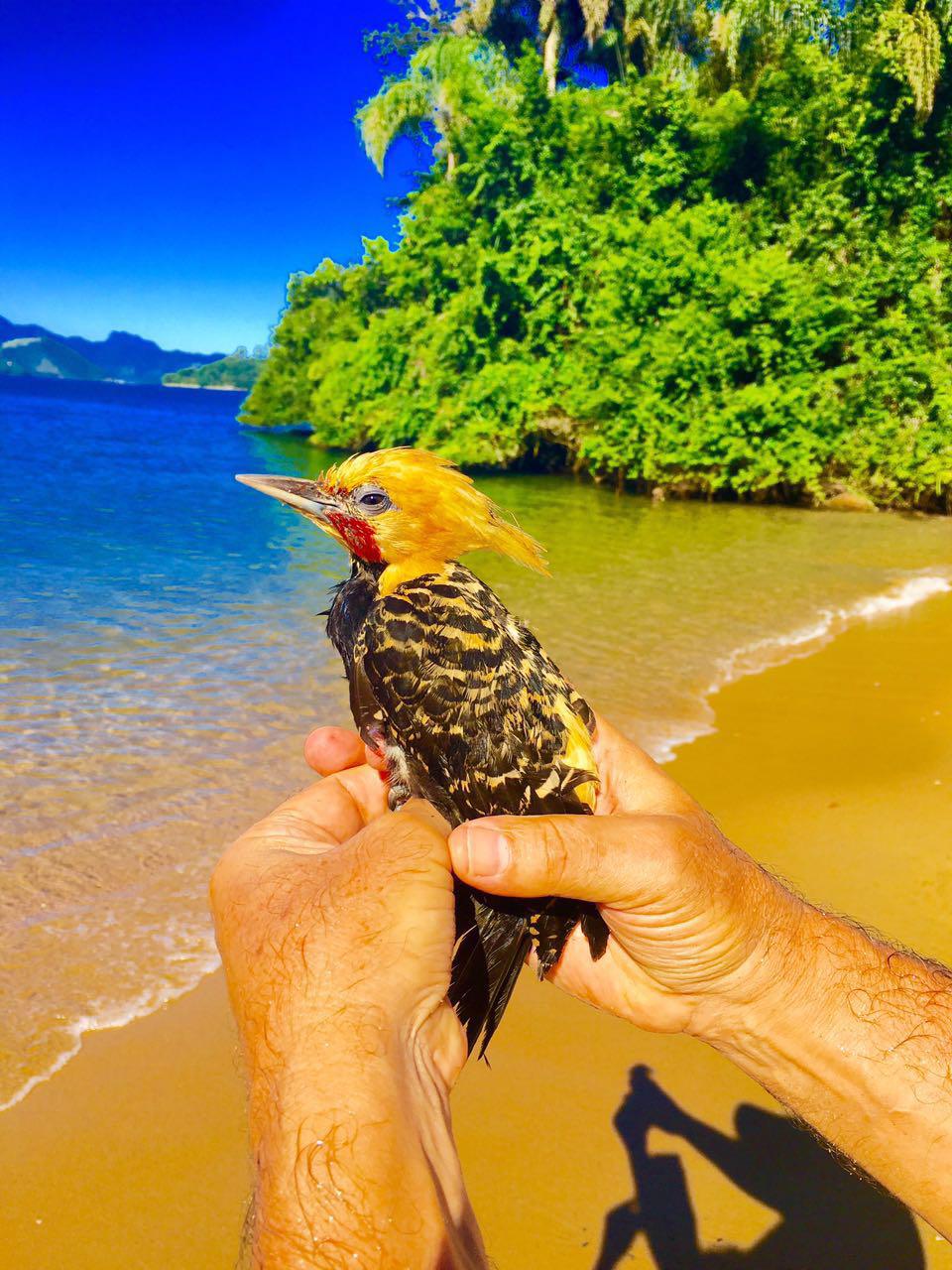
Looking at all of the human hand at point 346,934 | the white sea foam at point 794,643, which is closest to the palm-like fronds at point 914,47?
the white sea foam at point 794,643

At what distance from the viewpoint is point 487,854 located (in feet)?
5.72

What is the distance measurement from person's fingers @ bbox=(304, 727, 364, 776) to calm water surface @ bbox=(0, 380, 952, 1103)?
145cm

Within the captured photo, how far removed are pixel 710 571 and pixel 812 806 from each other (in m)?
7.68

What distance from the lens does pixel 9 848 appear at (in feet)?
14.2

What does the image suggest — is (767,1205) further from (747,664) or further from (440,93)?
(440,93)

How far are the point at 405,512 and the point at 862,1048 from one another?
6.06 feet

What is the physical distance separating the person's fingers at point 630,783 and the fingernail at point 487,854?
73 centimetres

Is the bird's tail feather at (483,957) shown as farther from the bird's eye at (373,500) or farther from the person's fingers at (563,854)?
the bird's eye at (373,500)

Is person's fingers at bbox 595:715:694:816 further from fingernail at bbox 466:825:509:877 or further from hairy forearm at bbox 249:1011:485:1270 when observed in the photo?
hairy forearm at bbox 249:1011:485:1270

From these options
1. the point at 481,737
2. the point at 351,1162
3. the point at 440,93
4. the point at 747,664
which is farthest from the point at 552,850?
the point at 440,93

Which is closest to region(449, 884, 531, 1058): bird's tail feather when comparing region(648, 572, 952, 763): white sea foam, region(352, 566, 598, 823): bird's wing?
region(352, 566, 598, 823): bird's wing

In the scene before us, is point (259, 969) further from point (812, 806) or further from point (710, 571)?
point (710, 571)

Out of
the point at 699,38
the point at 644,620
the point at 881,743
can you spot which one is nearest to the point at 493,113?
the point at 699,38

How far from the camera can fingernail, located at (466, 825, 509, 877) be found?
1.74 metres
